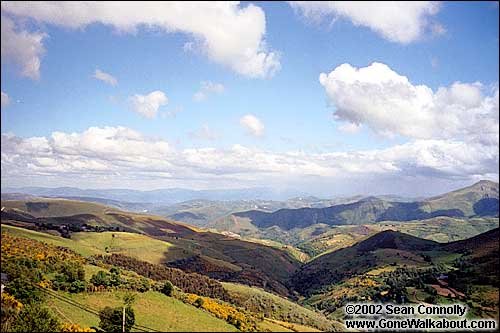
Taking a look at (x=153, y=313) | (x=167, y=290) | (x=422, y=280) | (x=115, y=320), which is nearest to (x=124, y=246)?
(x=167, y=290)

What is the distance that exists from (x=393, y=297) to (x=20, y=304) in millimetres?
84813

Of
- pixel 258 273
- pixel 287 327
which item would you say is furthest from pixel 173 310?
pixel 258 273

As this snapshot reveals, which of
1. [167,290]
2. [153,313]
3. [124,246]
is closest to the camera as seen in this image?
[153,313]

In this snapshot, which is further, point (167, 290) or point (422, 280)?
point (422, 280)

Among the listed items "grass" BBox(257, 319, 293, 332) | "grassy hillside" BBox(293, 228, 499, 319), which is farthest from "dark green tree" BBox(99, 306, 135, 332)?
"grassy hillside" BBox(293, 228, 499, 319)

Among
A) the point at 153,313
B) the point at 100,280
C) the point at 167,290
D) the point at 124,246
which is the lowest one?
the point at 124,246

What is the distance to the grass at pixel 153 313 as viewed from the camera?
212 feet

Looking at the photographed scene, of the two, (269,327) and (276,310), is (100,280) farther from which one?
(276,310)

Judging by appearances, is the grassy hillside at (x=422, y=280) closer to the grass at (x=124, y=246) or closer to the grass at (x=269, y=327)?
the grass at (x=269, y=327)

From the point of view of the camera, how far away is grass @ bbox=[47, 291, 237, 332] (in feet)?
212

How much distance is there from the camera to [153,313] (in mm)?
71562

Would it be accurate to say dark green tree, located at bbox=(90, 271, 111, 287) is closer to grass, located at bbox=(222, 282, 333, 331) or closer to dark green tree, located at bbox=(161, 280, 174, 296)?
dark green tree, located at bbox=(161, 280, 174, 296)

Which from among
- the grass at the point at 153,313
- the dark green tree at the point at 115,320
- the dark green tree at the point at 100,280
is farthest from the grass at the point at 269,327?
the dark green tree at the point at 100,280

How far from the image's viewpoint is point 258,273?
195 metres
